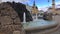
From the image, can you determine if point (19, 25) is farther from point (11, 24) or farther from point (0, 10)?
point (0, 10)

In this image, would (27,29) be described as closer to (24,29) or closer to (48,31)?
(24,29)

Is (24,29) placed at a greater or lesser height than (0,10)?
lesser

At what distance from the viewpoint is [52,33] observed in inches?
44.7

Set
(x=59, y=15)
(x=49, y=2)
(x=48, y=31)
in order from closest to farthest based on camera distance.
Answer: (x=48, y=31) < (x=59, y=15) < (x=49, y=2)

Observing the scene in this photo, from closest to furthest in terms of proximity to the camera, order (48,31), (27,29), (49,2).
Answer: (27,29) < (48,31) < (49,2)

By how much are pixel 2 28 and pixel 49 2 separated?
2595 millimetres

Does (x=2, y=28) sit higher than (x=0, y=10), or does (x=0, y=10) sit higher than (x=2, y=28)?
(x=0, y=10)

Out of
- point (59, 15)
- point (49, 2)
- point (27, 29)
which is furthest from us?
point (49, 2)

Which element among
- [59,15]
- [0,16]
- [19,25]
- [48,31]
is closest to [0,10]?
[0,16]

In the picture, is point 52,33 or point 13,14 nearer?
point 13,14

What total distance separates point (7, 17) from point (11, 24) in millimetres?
65

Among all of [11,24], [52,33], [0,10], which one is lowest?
[52,33]

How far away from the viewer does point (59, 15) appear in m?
3.15

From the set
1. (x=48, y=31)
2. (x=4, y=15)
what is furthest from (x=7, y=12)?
(x=48, y=31)
